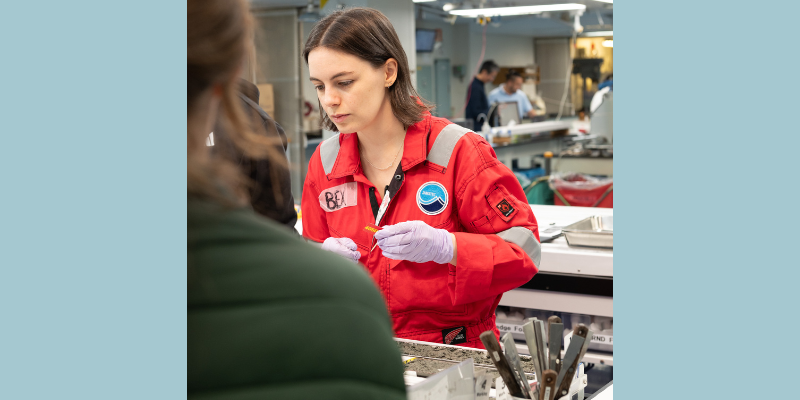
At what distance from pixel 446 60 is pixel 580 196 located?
8.43 metres

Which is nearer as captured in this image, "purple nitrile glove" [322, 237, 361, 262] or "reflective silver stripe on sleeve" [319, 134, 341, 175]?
"purple nitrile glove" [322, 237, 361, 262]

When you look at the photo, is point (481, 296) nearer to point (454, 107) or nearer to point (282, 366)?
point (282, 366)

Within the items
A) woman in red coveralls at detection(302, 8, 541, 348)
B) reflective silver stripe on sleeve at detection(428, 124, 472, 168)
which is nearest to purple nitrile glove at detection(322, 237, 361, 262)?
woman in red coveralls at detection(302, 8, 541, 348)

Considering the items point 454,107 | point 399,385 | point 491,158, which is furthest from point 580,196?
point 454,107

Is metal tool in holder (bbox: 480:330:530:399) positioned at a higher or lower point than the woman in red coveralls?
lower

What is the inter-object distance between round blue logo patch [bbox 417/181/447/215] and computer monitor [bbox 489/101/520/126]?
6.63m

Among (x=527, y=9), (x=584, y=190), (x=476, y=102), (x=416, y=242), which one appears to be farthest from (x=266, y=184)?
(x=476, y=102)

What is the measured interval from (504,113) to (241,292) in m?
8.15

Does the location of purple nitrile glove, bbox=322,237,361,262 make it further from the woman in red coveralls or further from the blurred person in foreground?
the blurred person in foreground

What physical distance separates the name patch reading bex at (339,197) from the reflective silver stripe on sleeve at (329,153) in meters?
0.06

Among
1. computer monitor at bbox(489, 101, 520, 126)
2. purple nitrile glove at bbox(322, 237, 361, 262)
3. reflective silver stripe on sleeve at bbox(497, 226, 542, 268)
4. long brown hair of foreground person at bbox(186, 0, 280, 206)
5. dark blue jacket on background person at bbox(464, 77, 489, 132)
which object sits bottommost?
purple nitrile glove at bbox(322, 237, 361, 262)

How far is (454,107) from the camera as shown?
1212 cm

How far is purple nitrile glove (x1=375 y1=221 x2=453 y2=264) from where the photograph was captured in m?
1.70

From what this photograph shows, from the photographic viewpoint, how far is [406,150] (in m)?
1.88
